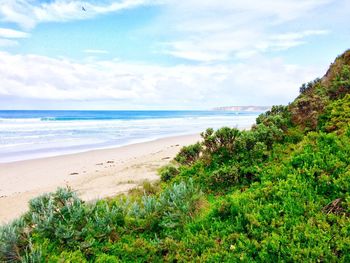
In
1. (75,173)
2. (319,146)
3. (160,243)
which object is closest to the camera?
(160,243)

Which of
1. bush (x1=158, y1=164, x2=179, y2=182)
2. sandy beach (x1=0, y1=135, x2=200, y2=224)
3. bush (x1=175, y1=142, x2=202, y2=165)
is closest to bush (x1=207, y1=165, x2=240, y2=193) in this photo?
bush (x1=158, y1=164, x2=179, y2=182)

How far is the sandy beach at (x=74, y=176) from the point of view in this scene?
11.4 metres

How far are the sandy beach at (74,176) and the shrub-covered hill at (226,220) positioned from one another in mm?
4716

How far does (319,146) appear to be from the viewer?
6.48 m

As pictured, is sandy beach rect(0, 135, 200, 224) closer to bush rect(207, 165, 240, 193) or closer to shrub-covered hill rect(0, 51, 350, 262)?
bush rect(207, 165, 240, 193)

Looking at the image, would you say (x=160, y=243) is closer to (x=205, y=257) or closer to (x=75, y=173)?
(x=205, y=257)

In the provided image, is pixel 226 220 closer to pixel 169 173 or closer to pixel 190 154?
pixel 169 173

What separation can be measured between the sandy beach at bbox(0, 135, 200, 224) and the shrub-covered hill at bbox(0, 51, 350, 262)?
15.5ft

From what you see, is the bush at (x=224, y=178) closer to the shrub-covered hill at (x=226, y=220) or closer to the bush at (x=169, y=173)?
the shrub-covered hill at (x=226, y=220)

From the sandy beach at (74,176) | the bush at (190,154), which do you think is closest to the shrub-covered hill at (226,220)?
the bush at (190,154)

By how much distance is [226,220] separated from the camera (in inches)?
210

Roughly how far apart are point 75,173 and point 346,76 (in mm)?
11549

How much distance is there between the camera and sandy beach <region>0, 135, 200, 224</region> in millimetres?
11423

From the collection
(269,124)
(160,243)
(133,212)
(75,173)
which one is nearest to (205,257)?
(160,243)
